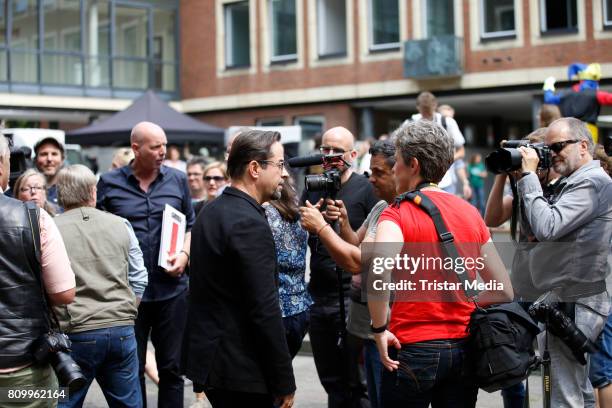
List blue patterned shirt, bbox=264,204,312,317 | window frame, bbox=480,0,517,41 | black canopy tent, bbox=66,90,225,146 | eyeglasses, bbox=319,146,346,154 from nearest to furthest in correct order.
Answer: blue patterned shirt, bbox=264,204,312,317
eyeglasses, bbox=319,146,346,154
black canopy tent, bbox=66,90,225,146
window frame, bbox=480,0,517,41

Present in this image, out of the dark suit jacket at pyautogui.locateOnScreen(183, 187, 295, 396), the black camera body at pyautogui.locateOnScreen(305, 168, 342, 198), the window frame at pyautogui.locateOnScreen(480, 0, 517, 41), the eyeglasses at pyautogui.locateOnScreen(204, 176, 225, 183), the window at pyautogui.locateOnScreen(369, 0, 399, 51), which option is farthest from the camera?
the window at pyautogui.locateOnScreen(369, 0, 399, 51)

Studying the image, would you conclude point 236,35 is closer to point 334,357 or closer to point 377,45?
point 377,45

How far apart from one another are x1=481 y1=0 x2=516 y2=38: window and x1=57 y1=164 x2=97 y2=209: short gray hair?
65.0ft

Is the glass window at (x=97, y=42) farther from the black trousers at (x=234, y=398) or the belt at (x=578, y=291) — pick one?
the black trousers at (x=234, y=398)

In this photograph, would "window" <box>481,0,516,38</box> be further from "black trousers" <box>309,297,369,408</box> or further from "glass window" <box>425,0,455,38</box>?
"black trousers" <box>309,297,369,408</box>

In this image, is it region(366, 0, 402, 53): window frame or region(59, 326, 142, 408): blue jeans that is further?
region(366, 0, 402, 53): window frame

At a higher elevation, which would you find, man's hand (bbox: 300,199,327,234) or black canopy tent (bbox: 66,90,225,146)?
black canopy tent (bbox: 66,90,225,146)

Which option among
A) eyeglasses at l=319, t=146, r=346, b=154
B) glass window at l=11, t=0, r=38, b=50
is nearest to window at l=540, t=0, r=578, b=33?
glass window at l=11, t=0, r=38, b=50

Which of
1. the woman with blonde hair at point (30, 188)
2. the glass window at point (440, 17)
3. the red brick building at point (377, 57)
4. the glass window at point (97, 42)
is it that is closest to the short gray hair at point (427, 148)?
the woman with blonde hair at point (30, 188)

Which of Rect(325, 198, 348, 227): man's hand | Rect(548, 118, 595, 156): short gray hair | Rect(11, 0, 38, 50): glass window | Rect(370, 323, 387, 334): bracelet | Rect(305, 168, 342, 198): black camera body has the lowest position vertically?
Rect(370, 323, 387, 334): bracelet

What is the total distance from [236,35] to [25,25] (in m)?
6.62

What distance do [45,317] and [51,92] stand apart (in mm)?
24188

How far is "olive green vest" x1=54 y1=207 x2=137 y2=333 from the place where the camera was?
5.02 metres

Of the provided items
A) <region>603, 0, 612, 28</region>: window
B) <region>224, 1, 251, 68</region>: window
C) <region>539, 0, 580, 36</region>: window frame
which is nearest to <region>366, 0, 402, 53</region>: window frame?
<region>539, 0, 580, 36</region>: window frame
